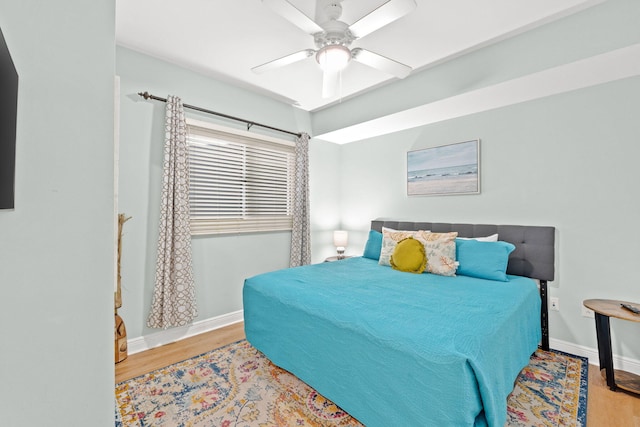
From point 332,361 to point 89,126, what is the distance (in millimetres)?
1585

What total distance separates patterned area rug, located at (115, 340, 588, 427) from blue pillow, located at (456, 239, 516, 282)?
2.46 ft

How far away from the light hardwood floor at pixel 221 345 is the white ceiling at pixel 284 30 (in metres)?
2.63

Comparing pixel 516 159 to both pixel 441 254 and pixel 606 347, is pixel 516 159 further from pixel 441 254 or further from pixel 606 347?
pixel 606 347

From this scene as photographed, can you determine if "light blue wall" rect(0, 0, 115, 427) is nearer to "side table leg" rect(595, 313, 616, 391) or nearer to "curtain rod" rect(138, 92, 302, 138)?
"curtain rod" rect(138, 92, 302, 138)

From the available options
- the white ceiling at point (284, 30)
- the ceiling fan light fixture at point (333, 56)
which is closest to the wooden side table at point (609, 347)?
the white ceiling at point (284, 30)

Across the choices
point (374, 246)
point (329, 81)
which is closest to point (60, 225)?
point (329, 81)

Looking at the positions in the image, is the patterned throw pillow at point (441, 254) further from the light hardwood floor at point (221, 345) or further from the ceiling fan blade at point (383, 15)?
the ceiling fan blade at point (383, 15)

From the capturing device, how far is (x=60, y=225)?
1.86ft

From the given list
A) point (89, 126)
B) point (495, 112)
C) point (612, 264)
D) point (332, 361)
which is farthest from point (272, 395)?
point (495, 112)

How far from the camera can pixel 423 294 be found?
205 cm

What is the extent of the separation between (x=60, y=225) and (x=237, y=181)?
2.76 meters

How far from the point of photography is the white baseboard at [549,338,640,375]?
85.4 inches

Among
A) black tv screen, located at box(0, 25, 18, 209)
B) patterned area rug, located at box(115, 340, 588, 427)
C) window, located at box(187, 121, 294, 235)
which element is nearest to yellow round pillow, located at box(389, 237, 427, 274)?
patterned area rug, located at box(115, 340, 588, 427)

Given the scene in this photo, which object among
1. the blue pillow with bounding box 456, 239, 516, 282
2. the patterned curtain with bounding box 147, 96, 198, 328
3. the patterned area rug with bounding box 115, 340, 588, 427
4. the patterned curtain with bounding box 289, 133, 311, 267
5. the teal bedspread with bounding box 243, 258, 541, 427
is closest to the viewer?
the teal bedspread with bounding box 243, 258, 541, 427
